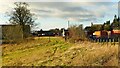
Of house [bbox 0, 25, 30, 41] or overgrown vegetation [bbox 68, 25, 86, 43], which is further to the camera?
overgrown vegetation [bbox 68, 25, 86, 43]

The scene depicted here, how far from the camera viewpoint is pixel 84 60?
13.6m

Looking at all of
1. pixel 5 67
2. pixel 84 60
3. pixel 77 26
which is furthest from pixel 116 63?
pixel 77 26

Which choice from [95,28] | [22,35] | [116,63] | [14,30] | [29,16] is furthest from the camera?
[95,28]

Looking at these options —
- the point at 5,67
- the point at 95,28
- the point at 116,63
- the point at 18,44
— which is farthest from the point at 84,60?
the point at 95,28

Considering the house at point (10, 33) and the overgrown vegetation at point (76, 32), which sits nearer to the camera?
the house at point (10, 33)

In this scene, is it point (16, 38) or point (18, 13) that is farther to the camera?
point (18, 13)

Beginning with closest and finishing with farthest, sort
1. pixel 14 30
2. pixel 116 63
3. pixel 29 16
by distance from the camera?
pixel 116 63 → pixel 14 30 → pixel 29 16

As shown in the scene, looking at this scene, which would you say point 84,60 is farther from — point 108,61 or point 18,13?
point 18,13

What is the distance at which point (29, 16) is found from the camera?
111 feet

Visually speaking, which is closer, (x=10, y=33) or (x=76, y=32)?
(x=10, y=33)

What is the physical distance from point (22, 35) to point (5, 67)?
53.7ft

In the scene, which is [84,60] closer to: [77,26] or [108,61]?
[108,61]

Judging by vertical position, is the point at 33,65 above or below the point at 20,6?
below

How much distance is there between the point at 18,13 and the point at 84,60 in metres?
23.0
